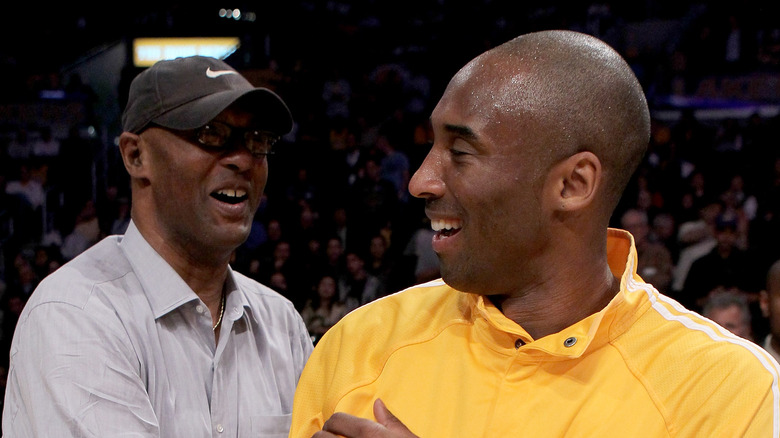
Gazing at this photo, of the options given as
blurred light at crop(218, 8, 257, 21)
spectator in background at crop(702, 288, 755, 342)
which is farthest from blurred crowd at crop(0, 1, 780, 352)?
blurred light at crop(218, 8, 257, 21)

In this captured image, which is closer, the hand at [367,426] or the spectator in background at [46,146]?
the hand at [367,426]

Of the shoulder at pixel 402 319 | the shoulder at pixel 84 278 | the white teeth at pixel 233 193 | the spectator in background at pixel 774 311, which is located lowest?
the spectator in background at pixel 774 311

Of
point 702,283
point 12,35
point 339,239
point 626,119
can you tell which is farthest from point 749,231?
point 12,35

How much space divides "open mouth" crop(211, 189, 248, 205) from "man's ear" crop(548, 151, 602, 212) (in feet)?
3.74

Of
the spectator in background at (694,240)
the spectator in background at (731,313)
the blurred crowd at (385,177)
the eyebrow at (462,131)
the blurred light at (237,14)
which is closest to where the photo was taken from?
the eyebrow at (462,131)

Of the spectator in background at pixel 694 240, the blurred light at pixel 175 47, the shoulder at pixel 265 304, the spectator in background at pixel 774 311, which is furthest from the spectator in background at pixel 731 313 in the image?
the blurred light at pixel 175 47

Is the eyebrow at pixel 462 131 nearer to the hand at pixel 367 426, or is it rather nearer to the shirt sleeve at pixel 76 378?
the hand at pixel 367 426

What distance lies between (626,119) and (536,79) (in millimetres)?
188

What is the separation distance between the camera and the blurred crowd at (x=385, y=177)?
278 inches

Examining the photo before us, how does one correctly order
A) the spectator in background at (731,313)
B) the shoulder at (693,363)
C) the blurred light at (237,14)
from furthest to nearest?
the blurred light at (237,14)
the spectator in background at (731,313)
the shoulder at (693,363)

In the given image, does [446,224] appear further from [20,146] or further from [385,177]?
[20,146]

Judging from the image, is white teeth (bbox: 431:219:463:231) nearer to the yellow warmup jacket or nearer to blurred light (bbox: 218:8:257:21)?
the yellow warmup jacket

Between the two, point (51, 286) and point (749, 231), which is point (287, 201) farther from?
point (51, 286)

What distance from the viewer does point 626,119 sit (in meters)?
1.61
